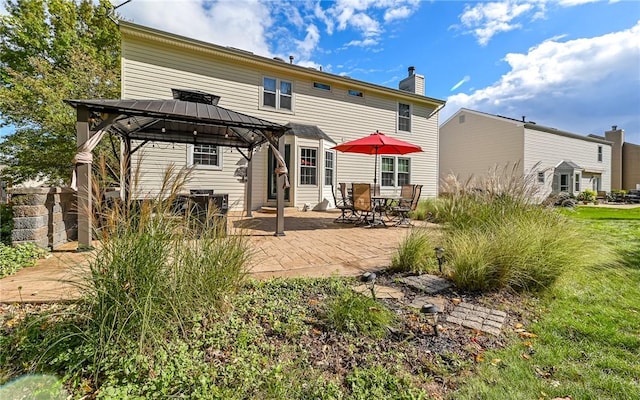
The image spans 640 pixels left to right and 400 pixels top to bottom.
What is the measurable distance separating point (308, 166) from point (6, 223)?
7.69m

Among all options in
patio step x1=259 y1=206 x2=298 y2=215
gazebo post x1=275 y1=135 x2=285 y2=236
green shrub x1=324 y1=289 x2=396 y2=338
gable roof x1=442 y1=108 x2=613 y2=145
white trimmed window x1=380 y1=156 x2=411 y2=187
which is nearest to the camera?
green shrub x1=324 y1=289 x2=396 y2=338

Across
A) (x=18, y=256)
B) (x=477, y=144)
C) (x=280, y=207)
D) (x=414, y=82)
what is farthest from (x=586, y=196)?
(x=18, y=256)

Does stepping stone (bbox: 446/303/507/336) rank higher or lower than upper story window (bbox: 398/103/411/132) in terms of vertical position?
lower

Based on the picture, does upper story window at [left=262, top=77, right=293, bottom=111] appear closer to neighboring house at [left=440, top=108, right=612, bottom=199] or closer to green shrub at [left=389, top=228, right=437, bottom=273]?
green shrub at [left=389, top=228, right=437, bottom=273]

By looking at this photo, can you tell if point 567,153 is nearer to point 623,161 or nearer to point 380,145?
point 623,161

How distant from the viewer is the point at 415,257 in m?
3.49

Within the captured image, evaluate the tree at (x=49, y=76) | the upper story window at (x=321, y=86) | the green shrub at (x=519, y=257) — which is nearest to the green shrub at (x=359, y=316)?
the green shrub at (x=519, y=257)

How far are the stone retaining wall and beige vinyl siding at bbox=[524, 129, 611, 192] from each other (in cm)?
2060

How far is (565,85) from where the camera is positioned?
19.7m

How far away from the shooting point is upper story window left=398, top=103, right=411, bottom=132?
1338 centimetres

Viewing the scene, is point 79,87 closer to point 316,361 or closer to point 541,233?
point 316,361

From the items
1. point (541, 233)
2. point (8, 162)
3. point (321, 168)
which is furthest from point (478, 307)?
point (8, 162)

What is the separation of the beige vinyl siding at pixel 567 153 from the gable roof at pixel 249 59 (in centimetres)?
949

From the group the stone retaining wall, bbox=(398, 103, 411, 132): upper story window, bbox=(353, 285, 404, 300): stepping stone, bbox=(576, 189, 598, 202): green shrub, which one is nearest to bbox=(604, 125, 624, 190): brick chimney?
bbox=(576, 189, 598, 202): green shrub
